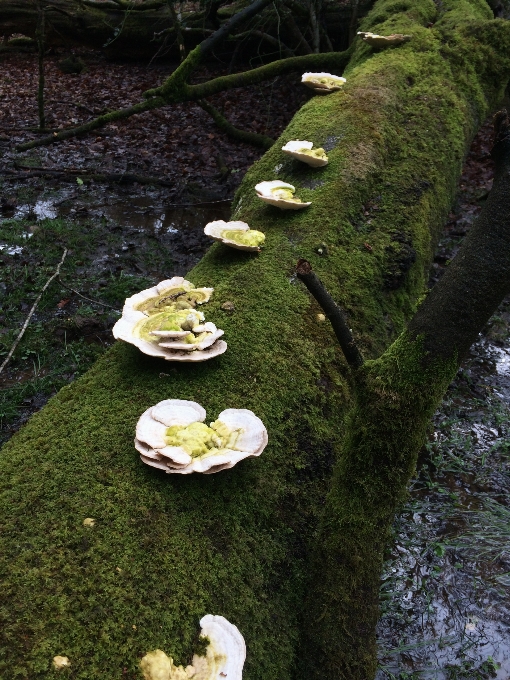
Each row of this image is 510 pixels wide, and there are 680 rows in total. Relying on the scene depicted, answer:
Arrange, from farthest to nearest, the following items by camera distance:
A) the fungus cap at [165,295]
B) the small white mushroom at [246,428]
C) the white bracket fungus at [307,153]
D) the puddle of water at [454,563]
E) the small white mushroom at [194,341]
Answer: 1. the white bracket fungus at [307,153]
2. the puddle of water at [454,563]
3. the fungus cap at [165,295]
4. the small white mushroom at [194,341]
5. the small white mushroom at [246,428]

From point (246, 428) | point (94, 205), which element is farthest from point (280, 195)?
point (94, 205)

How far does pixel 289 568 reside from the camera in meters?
1.91

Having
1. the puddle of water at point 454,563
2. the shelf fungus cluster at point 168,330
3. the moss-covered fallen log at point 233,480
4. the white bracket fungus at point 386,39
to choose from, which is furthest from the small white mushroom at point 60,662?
the white bracket fungus at point 386,39

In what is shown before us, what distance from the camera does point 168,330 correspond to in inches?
90.5

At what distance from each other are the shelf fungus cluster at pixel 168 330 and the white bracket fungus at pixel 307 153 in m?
1.72

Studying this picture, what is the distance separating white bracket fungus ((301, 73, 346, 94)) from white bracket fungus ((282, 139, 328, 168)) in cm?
136

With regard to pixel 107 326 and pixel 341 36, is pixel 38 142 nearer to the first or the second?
pixel 107 326

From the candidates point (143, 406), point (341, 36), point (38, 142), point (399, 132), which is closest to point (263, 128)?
point (341, 36)

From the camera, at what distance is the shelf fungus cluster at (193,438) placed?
5.84 feet

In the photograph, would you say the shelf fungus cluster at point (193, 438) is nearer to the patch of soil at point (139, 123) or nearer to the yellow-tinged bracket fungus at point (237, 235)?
the yellow-tinged bracket fungus at point (237, 235)

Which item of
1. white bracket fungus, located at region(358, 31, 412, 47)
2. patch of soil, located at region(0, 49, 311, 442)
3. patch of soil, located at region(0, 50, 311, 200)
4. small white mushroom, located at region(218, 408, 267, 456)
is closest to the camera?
small white mushroom, located at region(218, 408, 267, 456)

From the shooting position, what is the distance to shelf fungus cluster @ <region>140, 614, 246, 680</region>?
1.40 metres

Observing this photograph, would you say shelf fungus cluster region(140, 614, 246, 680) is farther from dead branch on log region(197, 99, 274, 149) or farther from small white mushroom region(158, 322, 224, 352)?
dead branch on log region(197, 99, 274, 149)

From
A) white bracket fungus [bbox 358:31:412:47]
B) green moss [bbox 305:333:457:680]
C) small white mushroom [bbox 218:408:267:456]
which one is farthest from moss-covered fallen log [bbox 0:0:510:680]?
white bracket fungus [bbox 358:31:412:47]
